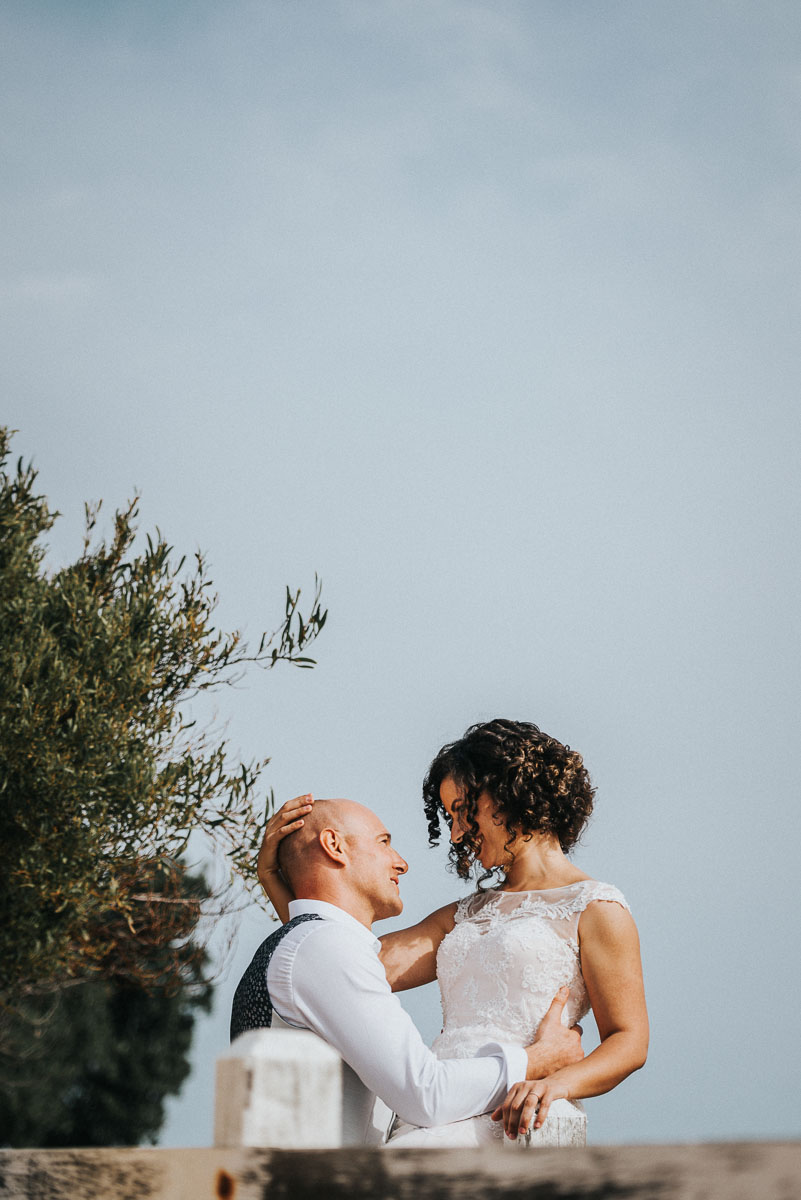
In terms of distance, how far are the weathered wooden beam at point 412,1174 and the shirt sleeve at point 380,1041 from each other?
50.2 inches

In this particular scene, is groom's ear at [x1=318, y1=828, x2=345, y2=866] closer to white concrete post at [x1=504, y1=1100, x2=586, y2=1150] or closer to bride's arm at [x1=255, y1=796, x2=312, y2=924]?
bride's arm at [x1=255, y1=796, x2=312, y2=924]

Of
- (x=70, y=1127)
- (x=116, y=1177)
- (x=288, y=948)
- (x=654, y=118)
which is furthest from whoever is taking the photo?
(x=70, y=1127)

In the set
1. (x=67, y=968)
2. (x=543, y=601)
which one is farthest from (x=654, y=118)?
(x=67, y=968)

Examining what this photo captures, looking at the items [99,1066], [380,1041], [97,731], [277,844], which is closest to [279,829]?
[277,844]

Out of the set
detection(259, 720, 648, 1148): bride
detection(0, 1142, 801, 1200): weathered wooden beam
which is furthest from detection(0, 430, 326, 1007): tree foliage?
detection(0, 1142, 801, 1200): weathered wooden beam

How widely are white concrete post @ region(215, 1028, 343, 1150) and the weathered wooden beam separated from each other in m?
0.05

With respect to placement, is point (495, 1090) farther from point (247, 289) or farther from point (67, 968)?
point (247, 289)

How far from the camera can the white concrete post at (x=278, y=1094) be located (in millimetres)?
1945

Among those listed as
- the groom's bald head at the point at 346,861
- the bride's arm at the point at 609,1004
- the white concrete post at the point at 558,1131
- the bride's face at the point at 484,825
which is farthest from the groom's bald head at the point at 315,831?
the white concrete post at the point at 558,1131

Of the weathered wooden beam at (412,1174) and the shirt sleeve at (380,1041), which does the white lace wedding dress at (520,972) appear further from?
the weathered wooden beam at (412,1174)

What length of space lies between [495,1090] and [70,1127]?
19448 millimetres

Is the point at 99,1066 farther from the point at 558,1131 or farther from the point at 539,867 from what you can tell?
the point at 558,1131

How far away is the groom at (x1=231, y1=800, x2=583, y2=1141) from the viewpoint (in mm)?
3424

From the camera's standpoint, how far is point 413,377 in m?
11.4
